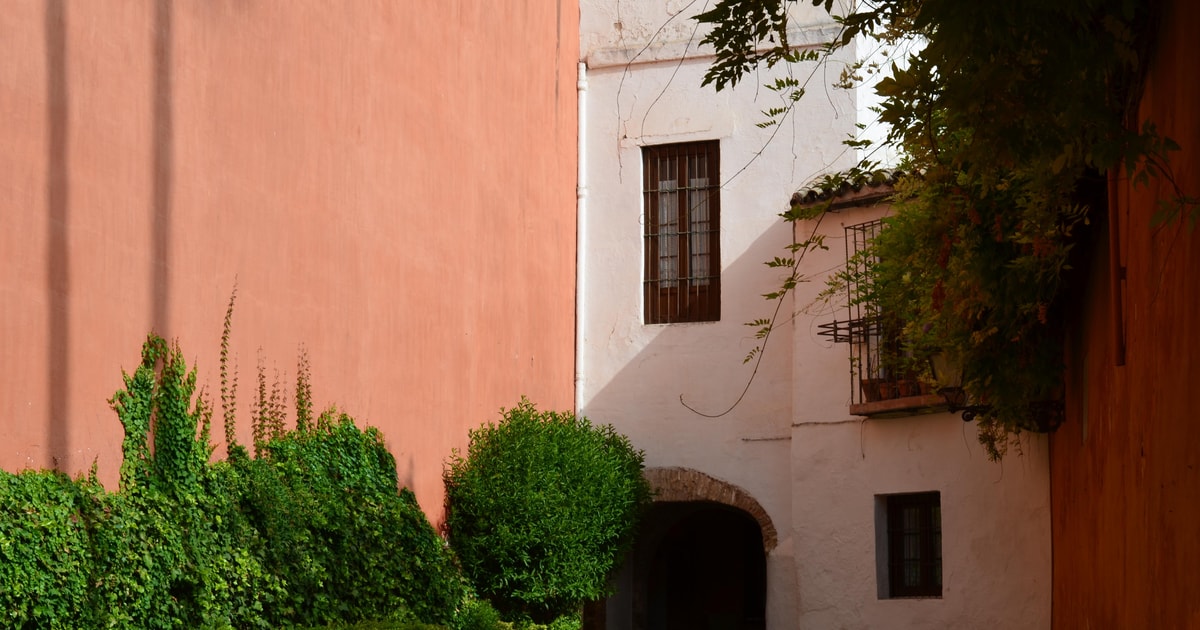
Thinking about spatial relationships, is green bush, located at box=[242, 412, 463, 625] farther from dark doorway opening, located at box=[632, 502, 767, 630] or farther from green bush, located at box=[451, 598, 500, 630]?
dark doorway opening, located at box=[632, 502, 767, 630]

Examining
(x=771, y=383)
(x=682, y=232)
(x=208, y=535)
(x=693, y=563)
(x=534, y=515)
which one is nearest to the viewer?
(x=208, y=535)

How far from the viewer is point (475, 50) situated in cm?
1394

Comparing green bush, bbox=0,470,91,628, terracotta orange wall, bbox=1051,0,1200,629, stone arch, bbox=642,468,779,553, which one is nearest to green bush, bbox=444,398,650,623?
stone arch, bbox=642,468,779,553

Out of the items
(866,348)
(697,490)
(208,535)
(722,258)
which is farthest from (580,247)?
(208,535)

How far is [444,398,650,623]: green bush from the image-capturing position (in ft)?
42.9

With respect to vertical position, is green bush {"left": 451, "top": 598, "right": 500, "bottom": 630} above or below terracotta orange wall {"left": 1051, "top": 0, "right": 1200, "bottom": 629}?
below

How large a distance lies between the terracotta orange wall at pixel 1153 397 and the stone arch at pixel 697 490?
7546 mm

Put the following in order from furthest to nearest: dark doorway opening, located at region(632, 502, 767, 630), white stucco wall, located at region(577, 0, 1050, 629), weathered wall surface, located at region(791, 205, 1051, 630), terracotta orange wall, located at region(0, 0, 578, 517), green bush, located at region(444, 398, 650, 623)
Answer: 1. dark doorway opening, located at region(632, 502, 767, 630)
2. white stucco wall, located at region(577, 0, 1050, 629)
3. green bush, located at region(444, 398, 650, 623)
4. weathered wall surface, located at region(791, 205, 1051, 630)
5. terracotta orange wall, located at region(0, 0, 578, 517)

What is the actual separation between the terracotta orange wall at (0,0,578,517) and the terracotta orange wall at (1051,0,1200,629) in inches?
222

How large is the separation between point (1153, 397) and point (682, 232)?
36.5 ft

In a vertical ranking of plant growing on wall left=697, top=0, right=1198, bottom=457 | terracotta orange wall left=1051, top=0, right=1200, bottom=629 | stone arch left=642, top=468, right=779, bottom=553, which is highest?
plant growing on wall left=697, top=0, right=1198, bottom=457

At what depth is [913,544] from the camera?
46.2ft

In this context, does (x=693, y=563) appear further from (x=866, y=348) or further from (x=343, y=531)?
(x=343, y=531)

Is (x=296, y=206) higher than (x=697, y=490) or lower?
higher
